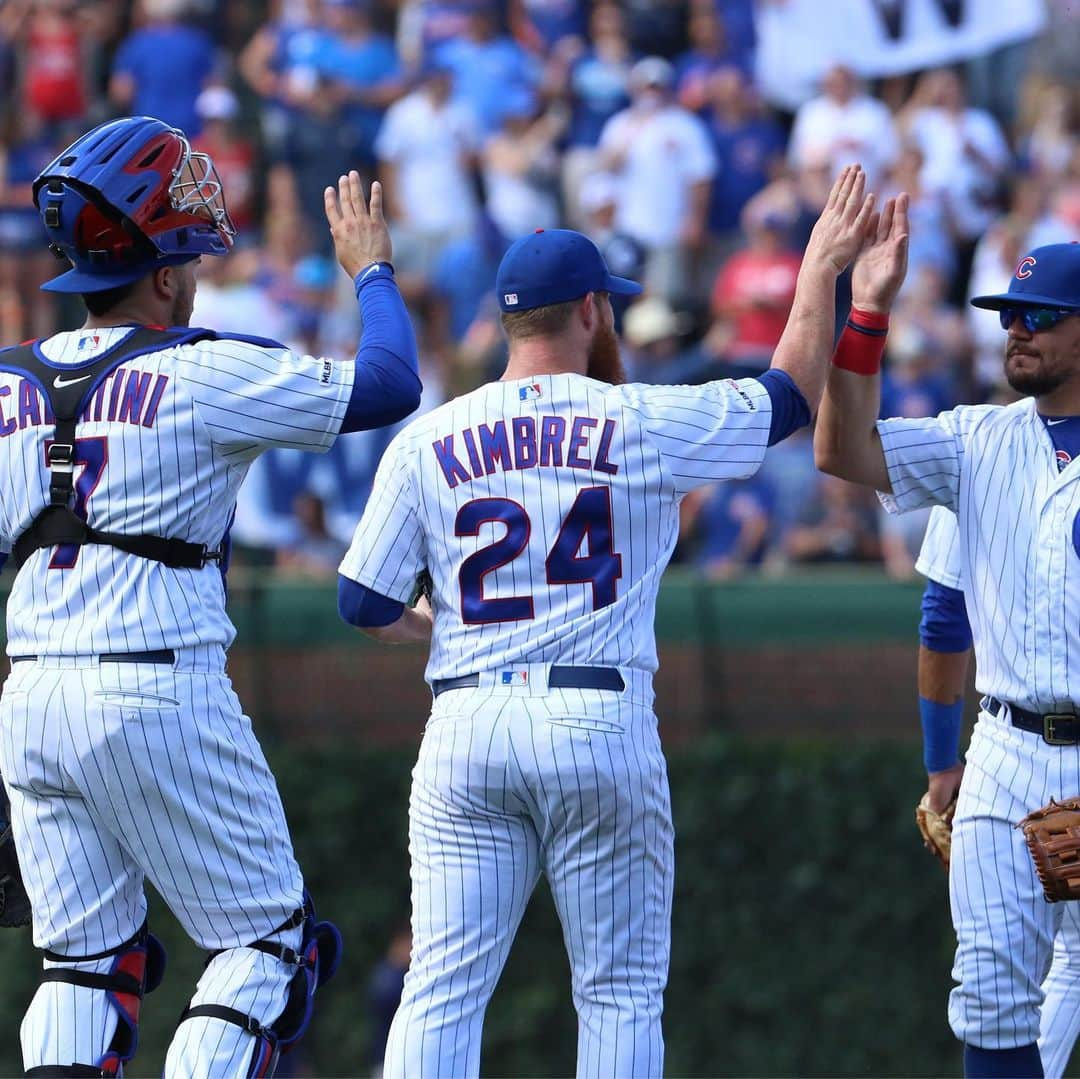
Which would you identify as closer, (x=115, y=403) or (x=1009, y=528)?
(x=115, y=403)

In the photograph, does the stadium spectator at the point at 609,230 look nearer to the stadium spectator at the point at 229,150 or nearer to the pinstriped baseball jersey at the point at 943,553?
the stadium spectator at the point at 229,150

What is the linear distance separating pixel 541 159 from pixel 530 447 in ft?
25.1

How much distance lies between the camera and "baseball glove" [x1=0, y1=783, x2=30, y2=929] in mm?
4379

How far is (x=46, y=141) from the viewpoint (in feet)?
39.0

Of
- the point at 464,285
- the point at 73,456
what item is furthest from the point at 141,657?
the point at 464,285

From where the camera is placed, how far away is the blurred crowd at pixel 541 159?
10227 millimetres

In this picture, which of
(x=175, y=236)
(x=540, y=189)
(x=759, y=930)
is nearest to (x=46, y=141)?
(x=540, y=189)

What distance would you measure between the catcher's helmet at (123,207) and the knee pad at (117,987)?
1416mm

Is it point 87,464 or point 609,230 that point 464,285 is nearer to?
point 609,230

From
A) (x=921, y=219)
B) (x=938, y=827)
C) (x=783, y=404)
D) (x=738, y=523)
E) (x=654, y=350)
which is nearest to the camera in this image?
(x=783, y=404)

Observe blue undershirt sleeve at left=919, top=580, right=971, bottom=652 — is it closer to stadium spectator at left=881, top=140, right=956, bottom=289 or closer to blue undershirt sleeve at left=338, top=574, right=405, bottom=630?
blue undershirt sleeve at left=338, top=574, right=405, bottom=630

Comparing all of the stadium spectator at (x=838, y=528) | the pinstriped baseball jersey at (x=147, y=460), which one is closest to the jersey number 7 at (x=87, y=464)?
the pinstriped baseball jersey at (x=147, y=460)

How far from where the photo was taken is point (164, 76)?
12141mm

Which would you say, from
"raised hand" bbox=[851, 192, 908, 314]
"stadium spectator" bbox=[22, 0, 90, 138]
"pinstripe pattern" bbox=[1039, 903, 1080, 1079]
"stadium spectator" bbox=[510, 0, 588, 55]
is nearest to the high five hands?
"raised hand" bbox=[851, 192, 908, 314]
